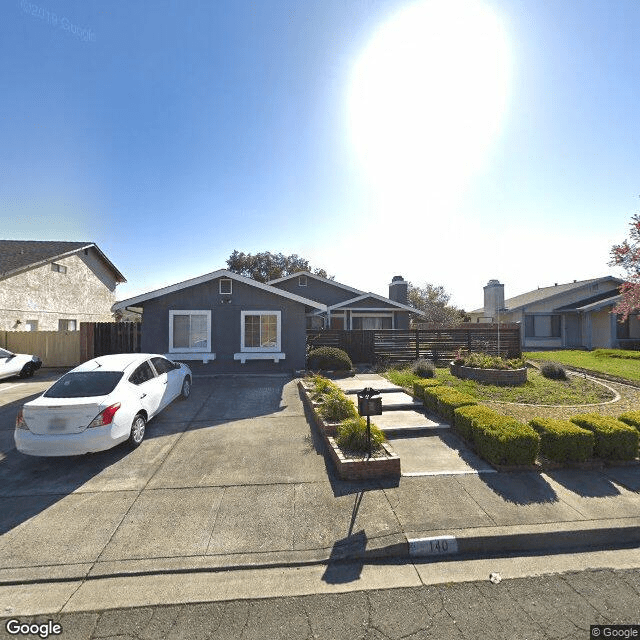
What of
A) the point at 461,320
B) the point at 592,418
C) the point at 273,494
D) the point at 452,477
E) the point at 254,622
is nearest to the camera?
the point at 254,622

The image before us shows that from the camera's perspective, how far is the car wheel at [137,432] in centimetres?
630

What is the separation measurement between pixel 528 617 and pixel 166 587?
3.30 m

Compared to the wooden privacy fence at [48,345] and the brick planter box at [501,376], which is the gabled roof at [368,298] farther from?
the wooden privacy fence at [48,345]

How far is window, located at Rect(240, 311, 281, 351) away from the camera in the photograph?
1340cm

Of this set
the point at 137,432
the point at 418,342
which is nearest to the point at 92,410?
the point at 137,432

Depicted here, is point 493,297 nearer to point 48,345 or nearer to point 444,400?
point 444,400

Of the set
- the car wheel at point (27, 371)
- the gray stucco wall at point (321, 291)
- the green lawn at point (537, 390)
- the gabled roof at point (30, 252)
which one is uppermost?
the gabled roof at point (30, 252)

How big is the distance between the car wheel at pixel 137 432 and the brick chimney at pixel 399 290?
71.7 feet

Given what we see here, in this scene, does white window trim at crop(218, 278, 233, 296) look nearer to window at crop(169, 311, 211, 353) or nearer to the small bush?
window at crop(169, 311, 211, 353)

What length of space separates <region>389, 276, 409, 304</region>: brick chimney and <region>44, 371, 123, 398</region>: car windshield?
22084 mm

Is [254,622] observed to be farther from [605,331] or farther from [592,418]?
[605,331]

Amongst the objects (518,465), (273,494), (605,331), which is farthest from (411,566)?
(605,331)

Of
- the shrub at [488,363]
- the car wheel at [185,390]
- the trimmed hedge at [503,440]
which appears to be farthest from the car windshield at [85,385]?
the shrub at [488,363]

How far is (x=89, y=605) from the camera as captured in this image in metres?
3.04
